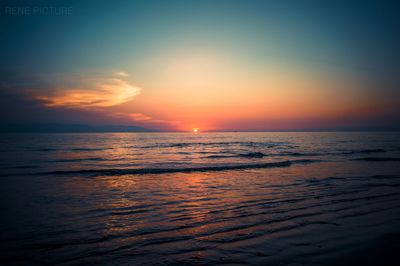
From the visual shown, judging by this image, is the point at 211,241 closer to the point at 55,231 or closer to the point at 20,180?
the point at 55,231

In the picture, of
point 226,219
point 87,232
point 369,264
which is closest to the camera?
point 369,264

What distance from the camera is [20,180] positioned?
52.9 feet

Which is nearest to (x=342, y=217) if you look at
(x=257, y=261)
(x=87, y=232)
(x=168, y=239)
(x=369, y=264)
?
(x=369, y=264)

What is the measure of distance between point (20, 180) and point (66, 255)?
45.8ft

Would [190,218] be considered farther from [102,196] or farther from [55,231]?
[102,196]

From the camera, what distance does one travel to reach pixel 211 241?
5848 millimetres

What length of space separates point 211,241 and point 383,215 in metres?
5.88

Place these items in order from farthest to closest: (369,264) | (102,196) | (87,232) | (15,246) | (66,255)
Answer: (102,196)
(87,232)
(15,246)
(66,255)
(369,264)

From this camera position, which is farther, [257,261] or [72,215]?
[72,215]

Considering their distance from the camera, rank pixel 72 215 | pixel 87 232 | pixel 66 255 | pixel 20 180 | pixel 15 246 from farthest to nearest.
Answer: pixel 20 180
pixel 72 215
pixel 87 232
pixel 15 246
pixel 66 255

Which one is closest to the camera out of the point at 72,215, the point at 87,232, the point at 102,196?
the point at 87,232

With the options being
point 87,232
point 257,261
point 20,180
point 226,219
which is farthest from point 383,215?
point 20,180

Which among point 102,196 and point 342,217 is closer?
point 342,217

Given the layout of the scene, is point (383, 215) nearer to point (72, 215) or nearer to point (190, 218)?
point (190, 218)
